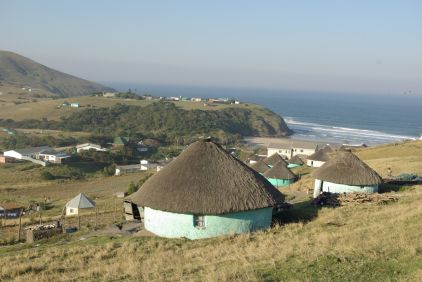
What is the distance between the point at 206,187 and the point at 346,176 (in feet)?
40.9

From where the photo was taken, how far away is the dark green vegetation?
13712 centimetres

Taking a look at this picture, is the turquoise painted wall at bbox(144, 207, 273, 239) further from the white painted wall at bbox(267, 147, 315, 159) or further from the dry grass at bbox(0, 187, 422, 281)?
the white painted wall at bbox(267, 147, 315, 159)

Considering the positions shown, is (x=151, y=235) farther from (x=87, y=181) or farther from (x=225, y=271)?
(x=87, y=181)

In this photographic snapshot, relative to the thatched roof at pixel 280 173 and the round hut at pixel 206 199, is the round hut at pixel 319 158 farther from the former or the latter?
the round hut at pixel 206 199

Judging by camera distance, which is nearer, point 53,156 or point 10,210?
point 10,210

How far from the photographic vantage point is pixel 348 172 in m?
29.6

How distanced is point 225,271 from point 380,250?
472 centimetres

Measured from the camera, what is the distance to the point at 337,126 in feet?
576

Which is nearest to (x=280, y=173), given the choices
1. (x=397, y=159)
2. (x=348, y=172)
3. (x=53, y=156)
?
(x=397, y=159)

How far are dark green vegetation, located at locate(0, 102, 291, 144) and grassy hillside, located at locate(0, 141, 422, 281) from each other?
10885cm

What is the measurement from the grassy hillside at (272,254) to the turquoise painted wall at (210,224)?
0.79m

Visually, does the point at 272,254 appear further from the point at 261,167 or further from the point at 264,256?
the point at 261,167

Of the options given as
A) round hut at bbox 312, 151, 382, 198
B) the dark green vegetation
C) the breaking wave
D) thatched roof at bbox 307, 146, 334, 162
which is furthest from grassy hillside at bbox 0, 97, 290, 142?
round hut at bbox 312, 151, 382, 198

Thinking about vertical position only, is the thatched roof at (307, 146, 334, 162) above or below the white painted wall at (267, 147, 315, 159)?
above
